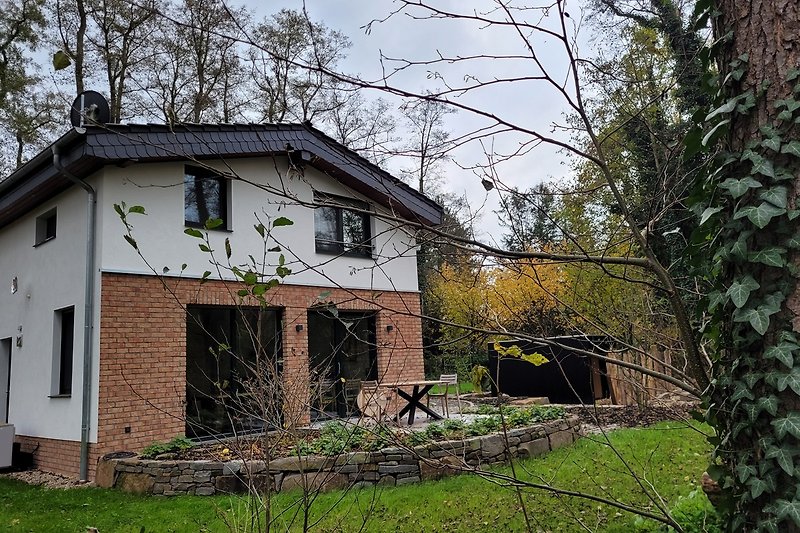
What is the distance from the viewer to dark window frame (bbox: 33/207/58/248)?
33.8 ft

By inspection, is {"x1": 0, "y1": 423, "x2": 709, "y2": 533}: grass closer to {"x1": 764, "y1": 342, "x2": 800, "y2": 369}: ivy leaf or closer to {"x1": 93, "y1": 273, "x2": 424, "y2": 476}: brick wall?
{"x1": 93, "y1": 273, "x2": 424, "y2": 476}: brick wall

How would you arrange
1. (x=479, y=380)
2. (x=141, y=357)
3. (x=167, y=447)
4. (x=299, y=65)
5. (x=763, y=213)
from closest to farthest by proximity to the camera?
(x=763, y=213) → (x=299, y=65) → (x=167, y=447) → (x=141, y=357) → (x=479, y=380)

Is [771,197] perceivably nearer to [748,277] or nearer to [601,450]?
[748,277]

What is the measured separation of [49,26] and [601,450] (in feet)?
57.0

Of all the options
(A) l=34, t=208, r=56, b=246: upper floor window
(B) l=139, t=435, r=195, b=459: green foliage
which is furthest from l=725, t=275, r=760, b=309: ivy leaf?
(A) l=34, t=208, r=56, b=246: upper floor window

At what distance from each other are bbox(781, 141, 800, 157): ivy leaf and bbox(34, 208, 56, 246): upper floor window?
35.9 feet

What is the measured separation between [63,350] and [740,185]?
9956mm

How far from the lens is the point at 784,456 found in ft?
5.59

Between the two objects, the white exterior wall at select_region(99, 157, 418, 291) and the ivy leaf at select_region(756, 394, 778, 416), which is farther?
the white exterior wall at select_region(99, 157, 418, 291)

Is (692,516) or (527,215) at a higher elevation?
(527,215)

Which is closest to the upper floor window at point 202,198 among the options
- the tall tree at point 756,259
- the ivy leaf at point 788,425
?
the tall tree at point 756,259

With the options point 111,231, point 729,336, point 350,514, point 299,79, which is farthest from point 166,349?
point 729,336

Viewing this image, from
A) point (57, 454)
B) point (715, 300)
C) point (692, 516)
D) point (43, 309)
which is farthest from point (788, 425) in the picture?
point (43, 309)

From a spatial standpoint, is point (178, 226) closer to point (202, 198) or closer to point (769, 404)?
point (202, 198)
